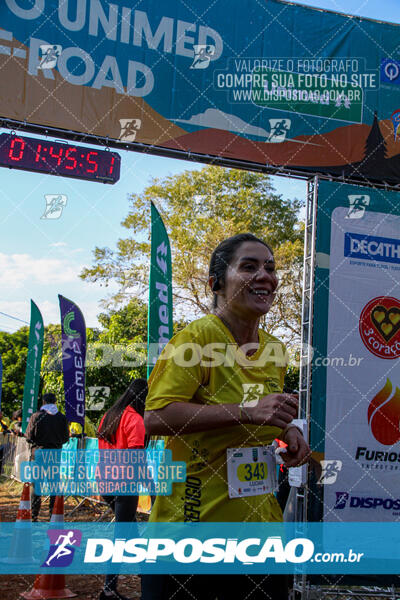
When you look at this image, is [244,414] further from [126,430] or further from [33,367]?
[33,367]

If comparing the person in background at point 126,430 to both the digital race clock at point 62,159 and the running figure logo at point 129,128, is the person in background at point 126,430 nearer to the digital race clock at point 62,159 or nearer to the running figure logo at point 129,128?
the digital race clock at point 62,159

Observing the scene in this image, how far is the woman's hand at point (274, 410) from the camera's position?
73.2 inches

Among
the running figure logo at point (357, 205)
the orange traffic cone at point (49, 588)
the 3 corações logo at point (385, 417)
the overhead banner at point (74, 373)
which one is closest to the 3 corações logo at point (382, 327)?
the 3 corações logo at point (385, 417)

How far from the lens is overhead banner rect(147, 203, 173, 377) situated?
5875mm

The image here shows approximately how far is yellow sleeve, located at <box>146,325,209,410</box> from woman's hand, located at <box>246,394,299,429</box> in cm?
20

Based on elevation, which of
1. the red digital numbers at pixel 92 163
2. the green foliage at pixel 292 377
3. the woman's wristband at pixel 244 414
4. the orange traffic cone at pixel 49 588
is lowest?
the orange traffic cone at pixel 49 588

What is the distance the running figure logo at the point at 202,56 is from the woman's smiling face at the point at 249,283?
3.80 metres

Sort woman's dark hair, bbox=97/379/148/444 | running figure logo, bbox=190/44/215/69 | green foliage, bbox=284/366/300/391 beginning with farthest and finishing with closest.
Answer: green foliage, bbox=284/366/300/391, running figure logo, bbox=190/44/215/69, woman's dark hair, bbox=97/379/148/444

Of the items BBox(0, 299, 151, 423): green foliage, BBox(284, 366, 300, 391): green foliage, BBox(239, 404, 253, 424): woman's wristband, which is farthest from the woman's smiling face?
BBox(0, 299, 151, 423): green foliage

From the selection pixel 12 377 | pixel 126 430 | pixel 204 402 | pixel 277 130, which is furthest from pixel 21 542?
pixel 12 377

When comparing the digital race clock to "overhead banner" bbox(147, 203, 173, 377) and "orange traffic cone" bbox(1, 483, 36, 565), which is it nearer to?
"overhead banner" bbox(147, 203, 173, 377)

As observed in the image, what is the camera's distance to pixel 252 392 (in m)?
2.08

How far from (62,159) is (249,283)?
360 cm

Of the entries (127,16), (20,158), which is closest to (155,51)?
(127,16)
